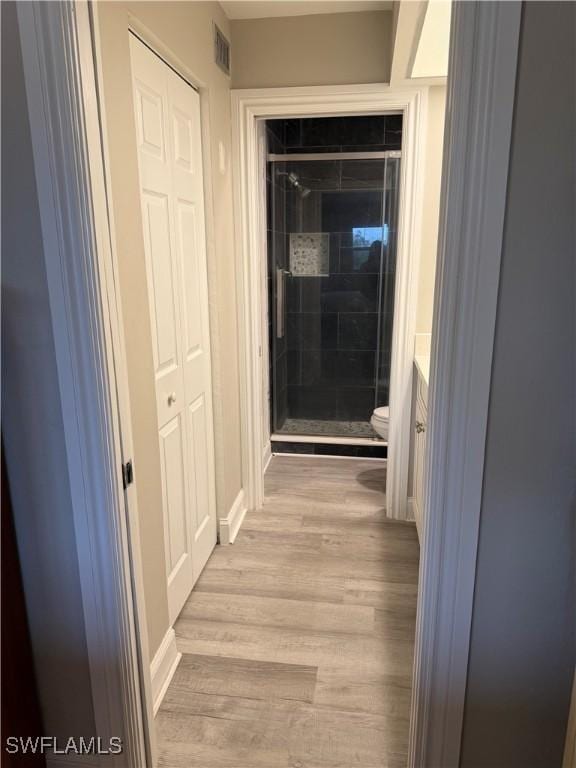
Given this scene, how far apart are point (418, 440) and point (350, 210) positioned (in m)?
2.12

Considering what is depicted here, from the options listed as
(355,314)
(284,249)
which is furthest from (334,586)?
(284,249)

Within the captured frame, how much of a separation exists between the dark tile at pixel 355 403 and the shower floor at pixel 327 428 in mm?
56

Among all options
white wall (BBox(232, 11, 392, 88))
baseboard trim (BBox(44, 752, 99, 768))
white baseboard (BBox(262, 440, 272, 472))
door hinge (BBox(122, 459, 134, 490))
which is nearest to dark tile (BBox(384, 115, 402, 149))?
white wall (BBox(232, 11, 392, 88))

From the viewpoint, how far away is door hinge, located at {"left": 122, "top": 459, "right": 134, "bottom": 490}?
1.30 m

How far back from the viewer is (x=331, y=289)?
13.9ft

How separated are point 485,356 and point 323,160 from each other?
11.1ft

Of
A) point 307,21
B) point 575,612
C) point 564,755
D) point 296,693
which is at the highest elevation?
point 307,21

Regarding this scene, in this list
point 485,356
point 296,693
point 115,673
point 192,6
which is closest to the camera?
point 485,356

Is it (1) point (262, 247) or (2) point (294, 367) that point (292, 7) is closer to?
(1) point (262, 247)

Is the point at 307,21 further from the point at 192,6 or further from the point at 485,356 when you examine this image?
the point at 485,356

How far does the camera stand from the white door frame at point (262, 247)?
260cm

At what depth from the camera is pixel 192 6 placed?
2025 millimetres

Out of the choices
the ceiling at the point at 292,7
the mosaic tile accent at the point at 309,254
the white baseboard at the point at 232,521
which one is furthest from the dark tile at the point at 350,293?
the ceiling at the point at 292,7

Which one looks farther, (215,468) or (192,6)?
(215,468)
